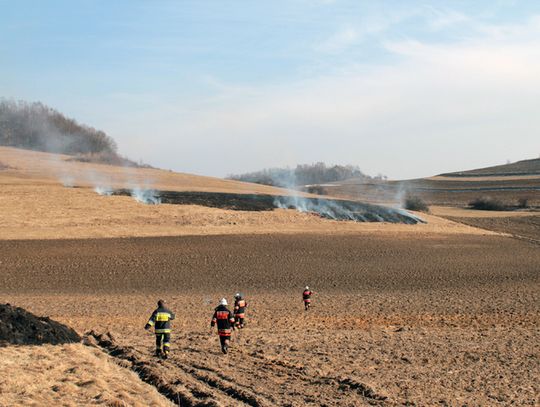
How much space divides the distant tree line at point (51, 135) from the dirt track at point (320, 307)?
183 ft

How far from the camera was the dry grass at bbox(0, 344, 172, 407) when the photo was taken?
10.5 m

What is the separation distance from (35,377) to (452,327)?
14.3 metres

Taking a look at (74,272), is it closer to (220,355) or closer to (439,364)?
(220,355)

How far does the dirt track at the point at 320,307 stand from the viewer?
13086 millimetres

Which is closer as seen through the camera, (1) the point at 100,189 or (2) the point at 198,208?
(2) the point at 198,208

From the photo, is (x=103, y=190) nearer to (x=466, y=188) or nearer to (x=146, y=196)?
(x=146, y=196)

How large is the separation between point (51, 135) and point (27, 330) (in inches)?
4068

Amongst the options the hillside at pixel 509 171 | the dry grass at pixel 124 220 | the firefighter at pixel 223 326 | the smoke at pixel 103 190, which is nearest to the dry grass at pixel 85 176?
the smoke at pixel 103 190

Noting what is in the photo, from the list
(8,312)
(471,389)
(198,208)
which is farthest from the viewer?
(198,208)

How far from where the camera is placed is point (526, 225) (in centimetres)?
6347

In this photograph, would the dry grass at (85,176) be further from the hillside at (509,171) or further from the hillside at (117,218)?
the hillside at (509,171)

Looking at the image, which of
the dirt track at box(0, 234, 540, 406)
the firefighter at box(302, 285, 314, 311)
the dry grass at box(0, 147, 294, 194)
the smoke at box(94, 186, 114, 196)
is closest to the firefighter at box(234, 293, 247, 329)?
the dirt track at box(0, 234, 540, 406)

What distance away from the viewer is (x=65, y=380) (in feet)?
38.4

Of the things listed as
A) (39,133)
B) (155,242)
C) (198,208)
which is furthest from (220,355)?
(39,133)
